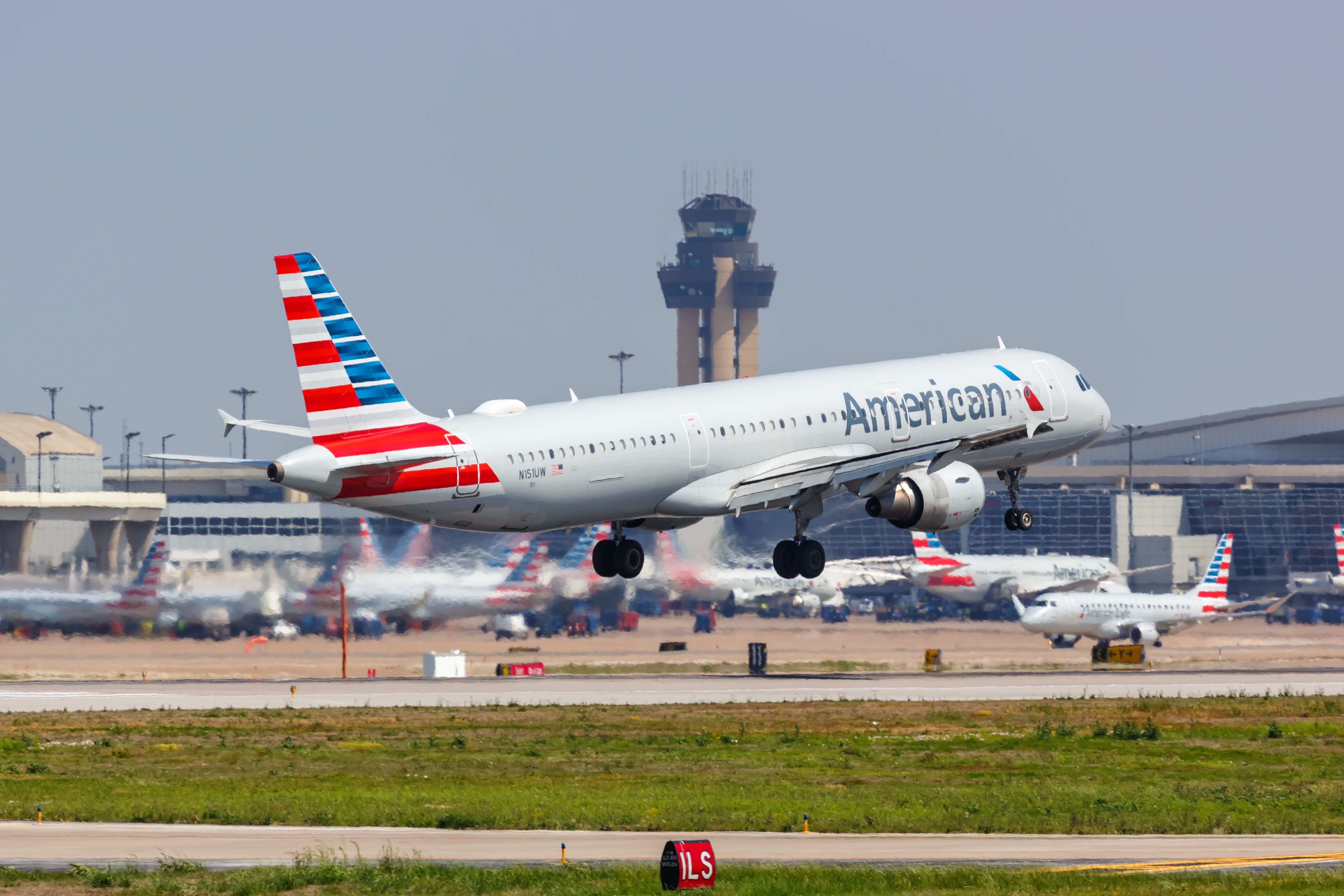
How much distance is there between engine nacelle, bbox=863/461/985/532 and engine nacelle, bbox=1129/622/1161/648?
6746 cm

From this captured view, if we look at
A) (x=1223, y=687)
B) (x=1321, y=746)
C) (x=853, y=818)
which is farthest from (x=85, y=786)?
(x=1223, y=687)

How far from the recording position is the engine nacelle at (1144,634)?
12138 centimetres

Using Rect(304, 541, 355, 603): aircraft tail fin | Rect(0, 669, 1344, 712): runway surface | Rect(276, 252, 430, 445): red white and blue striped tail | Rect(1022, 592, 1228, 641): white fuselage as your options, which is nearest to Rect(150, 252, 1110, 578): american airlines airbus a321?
Rect(276, 252, 430, 445): red white and blue striped tail

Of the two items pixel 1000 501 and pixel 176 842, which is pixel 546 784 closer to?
pixel 176 842

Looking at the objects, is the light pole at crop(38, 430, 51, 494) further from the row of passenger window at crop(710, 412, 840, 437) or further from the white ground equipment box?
the row of passenger window at crop(710, 412, 840, 437)

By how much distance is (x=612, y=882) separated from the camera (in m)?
31.7

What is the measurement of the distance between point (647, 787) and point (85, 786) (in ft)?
48.2

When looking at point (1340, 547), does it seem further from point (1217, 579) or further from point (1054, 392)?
point (1054, 392)

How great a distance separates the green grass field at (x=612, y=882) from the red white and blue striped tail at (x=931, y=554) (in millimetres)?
103368

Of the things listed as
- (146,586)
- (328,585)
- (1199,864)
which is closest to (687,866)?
(1199,864)

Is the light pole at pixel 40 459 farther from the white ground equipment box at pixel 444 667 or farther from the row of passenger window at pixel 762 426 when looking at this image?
the row of passenger window at pixel 762 426

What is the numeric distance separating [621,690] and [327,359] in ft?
137

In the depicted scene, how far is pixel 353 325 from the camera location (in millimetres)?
46719

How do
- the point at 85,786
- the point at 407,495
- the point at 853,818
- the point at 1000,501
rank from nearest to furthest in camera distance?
the point at 853,818
the point at 407,495
the point at 85,786
the point at 1000,501
